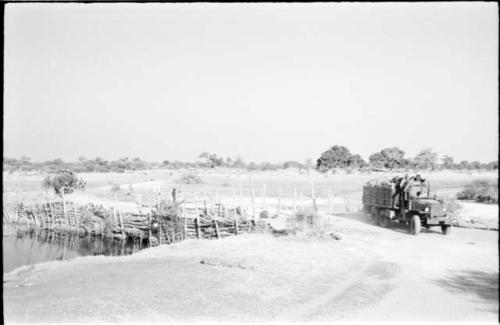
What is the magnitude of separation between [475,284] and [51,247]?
17013mm

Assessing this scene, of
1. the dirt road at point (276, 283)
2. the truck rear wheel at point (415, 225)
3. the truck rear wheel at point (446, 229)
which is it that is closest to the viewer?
the dirt road at point (276, 283)

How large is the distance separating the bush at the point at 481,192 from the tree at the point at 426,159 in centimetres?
1899

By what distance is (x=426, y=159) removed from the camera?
4906 centimetres

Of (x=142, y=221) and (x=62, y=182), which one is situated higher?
(x=62, y=182)

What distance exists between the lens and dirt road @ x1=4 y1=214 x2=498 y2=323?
28.5 feet

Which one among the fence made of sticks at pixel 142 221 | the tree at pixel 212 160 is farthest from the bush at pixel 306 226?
the tree at pixel 212 160

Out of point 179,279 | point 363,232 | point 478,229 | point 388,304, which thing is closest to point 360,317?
point 388,304

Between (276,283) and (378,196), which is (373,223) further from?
(276,283)

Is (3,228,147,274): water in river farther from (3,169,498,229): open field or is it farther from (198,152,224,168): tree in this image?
(198,152,224,168): tree

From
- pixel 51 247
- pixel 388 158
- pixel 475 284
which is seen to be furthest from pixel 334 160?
pixel 475 284

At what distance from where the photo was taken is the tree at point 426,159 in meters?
48.1

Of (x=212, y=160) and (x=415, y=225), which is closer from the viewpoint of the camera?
(x=415, y=225)

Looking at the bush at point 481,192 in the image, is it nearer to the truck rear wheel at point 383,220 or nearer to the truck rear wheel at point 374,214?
the truck rear wheel at point 374,214

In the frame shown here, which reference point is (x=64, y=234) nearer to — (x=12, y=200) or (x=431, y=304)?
(x=12, y=200)
